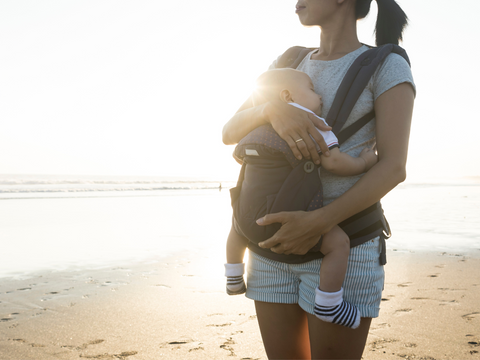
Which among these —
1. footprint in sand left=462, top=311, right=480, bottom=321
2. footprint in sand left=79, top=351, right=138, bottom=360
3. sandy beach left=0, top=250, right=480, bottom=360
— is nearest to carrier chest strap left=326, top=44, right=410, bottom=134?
sandy beach left=0, top=250, right=480, bottom=360

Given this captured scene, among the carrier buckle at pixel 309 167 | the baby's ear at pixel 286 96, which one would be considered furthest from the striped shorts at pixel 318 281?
the baby's ear at pixel 286 96

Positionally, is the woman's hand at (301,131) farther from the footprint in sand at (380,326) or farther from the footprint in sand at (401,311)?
the footprint in sand at (401,311)

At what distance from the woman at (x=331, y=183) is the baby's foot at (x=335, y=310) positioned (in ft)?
0.24

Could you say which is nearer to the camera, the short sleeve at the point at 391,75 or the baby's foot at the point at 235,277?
the short sleeve at the point at 391,75

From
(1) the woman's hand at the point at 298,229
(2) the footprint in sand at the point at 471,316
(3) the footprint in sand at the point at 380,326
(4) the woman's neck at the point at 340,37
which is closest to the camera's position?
(1) the woman's hand at the point at 298,229

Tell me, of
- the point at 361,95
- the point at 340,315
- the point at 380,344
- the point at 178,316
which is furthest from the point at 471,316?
the point at 361,95

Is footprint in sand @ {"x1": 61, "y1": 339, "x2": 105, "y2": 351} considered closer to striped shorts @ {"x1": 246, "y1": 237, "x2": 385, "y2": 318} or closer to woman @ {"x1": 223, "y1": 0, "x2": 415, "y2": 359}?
woman @ {"x1": 223, "y1": 0, "x2": 415, "y2": 359}

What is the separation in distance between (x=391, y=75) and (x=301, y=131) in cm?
44

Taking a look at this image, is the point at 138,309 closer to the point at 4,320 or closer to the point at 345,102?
the point at 4,320

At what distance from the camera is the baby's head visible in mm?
1700

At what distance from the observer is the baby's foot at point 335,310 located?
1481mm

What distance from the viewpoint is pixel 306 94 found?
1.70 meters

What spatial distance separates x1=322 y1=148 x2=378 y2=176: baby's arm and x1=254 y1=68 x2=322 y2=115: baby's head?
0.30 metres

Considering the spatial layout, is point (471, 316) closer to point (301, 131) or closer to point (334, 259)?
point (334, 259)
